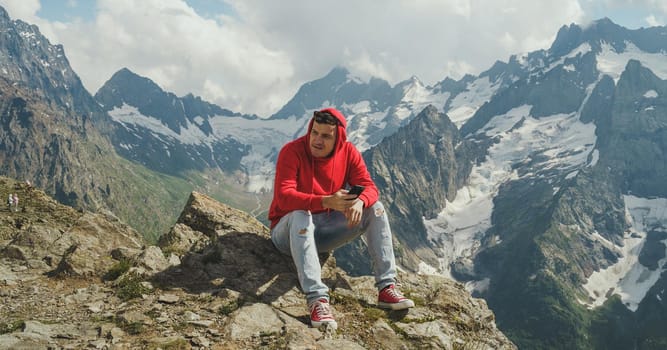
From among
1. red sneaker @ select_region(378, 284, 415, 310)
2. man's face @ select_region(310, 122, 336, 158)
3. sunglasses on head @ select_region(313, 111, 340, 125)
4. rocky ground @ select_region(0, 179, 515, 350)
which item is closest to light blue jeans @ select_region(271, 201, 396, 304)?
red sneaker @ select_region(378, 284, 415, 310)

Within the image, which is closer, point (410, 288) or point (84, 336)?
point (84, 336)

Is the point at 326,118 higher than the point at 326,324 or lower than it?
higher

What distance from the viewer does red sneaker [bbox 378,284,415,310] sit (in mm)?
8516

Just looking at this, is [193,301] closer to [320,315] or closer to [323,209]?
[320,315]

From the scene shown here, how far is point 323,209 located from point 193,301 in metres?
3.13

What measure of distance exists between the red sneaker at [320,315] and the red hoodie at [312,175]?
1.85 meters

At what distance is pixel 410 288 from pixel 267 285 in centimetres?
427

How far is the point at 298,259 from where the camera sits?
809 centimetres

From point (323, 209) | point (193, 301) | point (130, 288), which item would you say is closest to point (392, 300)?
point (323, 209)

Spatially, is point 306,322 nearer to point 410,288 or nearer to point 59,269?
point 410,288

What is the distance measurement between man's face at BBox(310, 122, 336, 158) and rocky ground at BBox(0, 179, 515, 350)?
2.97m

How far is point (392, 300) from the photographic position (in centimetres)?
862

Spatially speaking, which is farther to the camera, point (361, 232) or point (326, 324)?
point (361, 232)

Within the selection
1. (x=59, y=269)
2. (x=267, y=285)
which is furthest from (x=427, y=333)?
(x=59, y=269)
